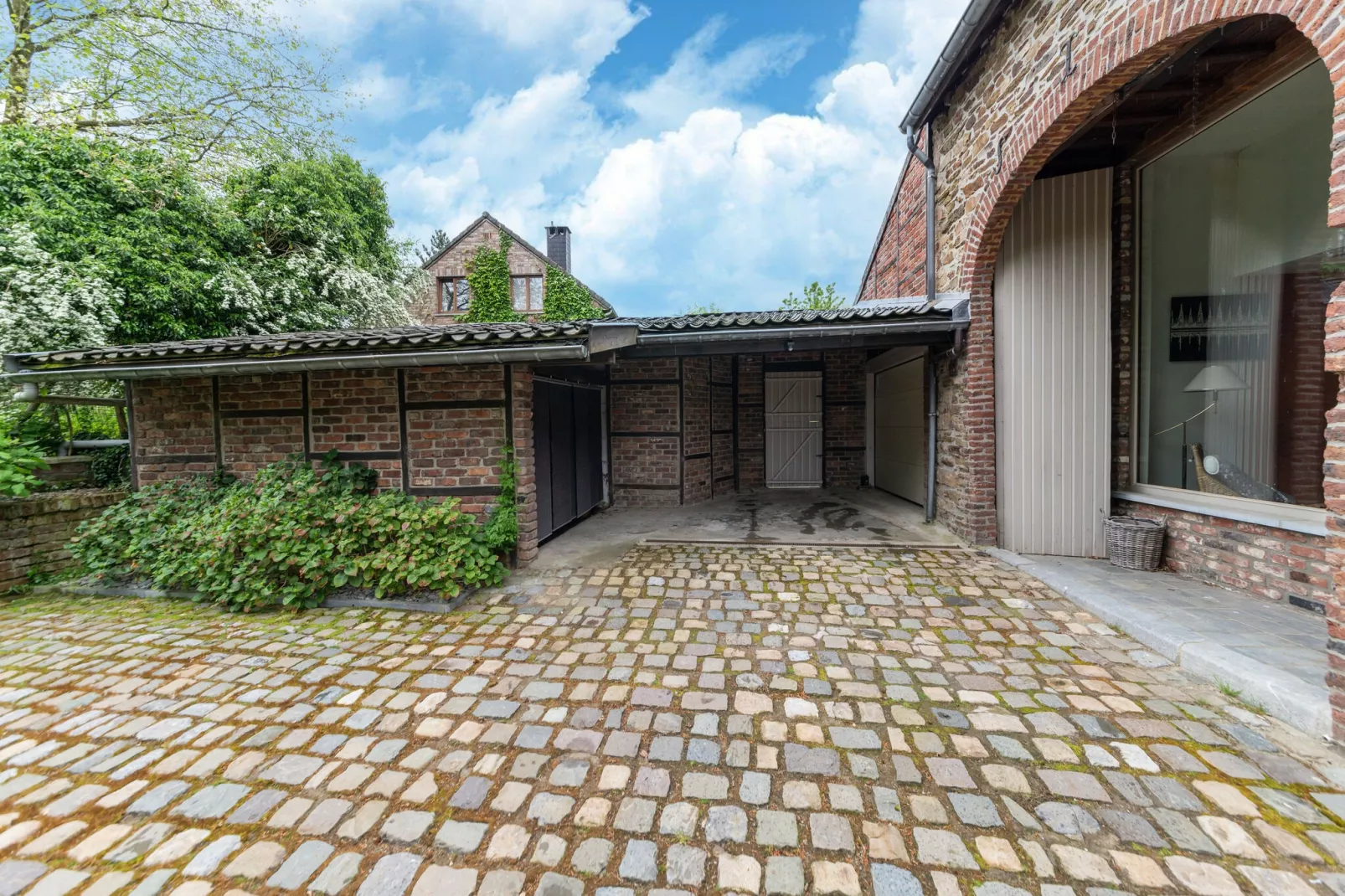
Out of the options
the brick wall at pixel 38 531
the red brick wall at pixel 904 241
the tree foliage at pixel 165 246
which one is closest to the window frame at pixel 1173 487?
the red brick wall at pixel 904 241

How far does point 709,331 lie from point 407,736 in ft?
11.8

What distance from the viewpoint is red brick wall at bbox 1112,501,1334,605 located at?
8.92 ft

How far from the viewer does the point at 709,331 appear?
4371mm

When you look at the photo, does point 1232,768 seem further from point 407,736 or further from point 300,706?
point 300,706

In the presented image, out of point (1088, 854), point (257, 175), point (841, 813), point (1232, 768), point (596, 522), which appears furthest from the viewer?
point (257, 175)

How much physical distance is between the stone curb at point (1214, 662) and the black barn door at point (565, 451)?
169 inches

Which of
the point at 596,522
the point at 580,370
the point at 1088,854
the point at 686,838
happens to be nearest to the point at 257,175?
the point at 580,370

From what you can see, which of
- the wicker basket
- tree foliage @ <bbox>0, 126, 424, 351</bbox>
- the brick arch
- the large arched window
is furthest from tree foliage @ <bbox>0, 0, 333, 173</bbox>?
the wicker basket

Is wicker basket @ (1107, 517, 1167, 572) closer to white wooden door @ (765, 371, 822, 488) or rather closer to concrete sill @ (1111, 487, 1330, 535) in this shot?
concrete sill @ (1111, 487, 1330, 535)

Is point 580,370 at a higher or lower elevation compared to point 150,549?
higher

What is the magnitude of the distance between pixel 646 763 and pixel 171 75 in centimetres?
1062

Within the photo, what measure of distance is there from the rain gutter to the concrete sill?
4389 millimetres

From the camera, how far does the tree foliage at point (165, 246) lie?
527 centimetres

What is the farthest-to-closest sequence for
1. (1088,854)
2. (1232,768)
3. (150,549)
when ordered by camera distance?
(150,549) < (1232,768) < (1088,854)
